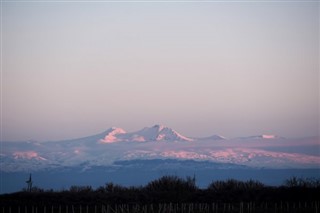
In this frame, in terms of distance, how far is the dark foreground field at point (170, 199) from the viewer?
44.6 metres

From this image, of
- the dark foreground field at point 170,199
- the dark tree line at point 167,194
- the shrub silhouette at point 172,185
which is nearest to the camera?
the dark foreground field at point 170,199

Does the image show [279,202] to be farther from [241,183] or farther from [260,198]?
[241,183]

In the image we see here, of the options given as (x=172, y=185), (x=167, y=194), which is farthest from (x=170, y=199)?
(x=172, y=185)

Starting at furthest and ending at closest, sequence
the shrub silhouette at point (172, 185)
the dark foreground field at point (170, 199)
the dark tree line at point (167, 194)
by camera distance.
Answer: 1. the shrub silhouette at point (172, 185)
2. the dark tree line at point (167, 194)
3. the dark foreground field at point (170, 199)

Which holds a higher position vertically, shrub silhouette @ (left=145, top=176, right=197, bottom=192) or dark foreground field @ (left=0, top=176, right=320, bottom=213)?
shrub silhouette @ (left=145, top=176, right=197, bottom=192)

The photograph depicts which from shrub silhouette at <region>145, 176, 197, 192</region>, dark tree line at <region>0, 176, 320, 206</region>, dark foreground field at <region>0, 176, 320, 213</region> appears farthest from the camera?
shrub silhouette at <region>145, 176, 197, 192</region>

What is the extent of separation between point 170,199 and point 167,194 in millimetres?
1275

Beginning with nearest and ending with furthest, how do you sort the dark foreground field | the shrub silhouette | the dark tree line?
the dark foreground field → the dark tree line → the shrub silhouette

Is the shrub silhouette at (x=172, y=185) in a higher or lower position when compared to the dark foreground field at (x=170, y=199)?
higher

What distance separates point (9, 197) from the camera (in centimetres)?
4800

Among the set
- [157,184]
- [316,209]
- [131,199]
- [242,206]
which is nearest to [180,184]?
[157,184]

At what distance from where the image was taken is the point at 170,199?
49906 mm

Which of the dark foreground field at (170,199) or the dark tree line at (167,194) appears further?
the dark tree line at (167,194)

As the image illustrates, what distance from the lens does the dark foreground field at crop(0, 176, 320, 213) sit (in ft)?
146
